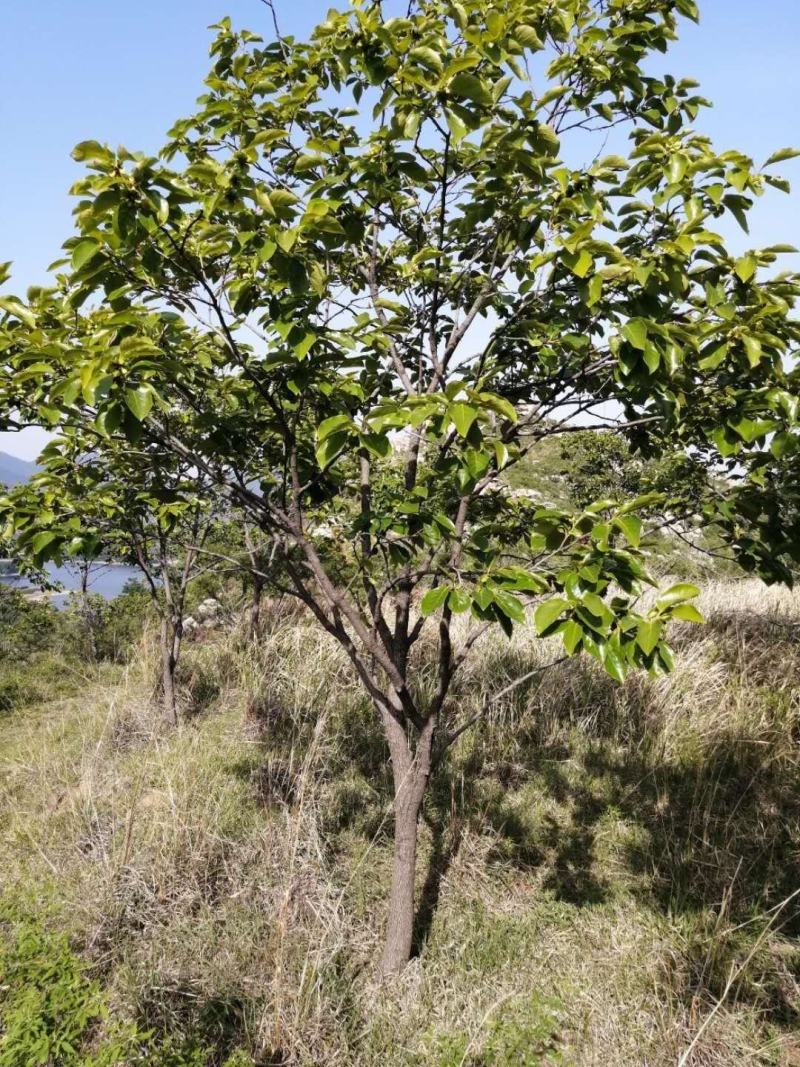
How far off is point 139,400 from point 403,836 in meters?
2.07

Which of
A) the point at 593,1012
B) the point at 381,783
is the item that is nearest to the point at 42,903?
the point at 381,783

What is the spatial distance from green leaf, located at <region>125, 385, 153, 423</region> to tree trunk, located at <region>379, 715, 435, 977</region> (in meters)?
1.68

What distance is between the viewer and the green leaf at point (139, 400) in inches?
58.9

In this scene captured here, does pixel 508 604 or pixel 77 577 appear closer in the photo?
pixel 508 604

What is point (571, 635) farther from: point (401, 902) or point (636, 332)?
point (401, 902)

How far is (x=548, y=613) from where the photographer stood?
56.1 inches

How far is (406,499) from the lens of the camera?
7.22 ft

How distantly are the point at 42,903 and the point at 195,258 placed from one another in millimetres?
2937

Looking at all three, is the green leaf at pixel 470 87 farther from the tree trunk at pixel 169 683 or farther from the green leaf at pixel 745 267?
the tree trunk at pixel 169 683

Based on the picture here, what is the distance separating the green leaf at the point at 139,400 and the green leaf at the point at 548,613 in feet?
3.42

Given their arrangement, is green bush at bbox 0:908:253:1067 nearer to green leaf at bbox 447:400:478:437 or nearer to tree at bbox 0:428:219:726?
tree at bbox 0:428:219:726

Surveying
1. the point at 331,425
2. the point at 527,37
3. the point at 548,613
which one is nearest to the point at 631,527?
the point at 548,613

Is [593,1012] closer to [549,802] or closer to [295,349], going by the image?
[549,802]

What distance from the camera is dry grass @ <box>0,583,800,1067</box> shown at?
243 cm
